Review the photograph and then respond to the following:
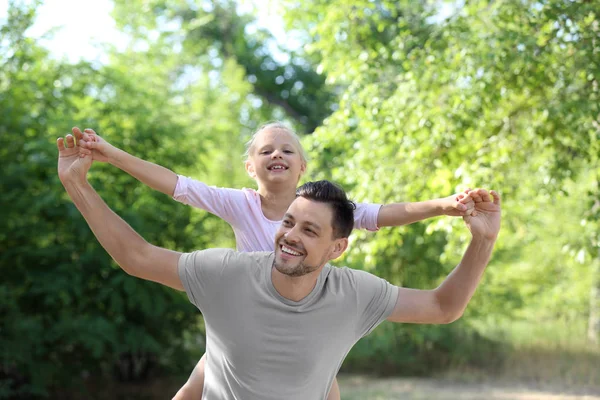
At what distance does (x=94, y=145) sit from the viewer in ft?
7.72

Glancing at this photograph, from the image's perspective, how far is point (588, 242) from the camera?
5980 mm

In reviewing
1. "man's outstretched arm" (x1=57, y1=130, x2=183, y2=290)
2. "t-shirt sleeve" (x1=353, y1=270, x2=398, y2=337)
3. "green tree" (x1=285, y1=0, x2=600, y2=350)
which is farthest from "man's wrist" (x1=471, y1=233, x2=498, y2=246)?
"green tree" (x1=285, y1=0, x2=600, y2=350)

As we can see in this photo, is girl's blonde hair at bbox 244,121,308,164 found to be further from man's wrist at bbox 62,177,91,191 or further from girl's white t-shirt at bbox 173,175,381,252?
man's wrist at bbox 62,177,91,191

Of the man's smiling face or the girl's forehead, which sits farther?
the girl's forehead

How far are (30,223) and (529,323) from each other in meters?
8.56

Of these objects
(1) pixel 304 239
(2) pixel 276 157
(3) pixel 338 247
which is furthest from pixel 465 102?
(1) pixel 304 239

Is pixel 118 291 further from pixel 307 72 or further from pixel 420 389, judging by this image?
pixel 307 72

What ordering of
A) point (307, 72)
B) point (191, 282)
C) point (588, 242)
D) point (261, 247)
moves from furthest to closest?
point (307, 72)
point (588, 242)
point (261, 247)
point (191, 282)

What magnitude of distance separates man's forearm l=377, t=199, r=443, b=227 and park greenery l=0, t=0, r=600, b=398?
336 cm

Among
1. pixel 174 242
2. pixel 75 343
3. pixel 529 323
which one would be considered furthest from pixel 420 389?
pixel 75 343

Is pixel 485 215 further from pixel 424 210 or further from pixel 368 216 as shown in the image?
pixel 368 216

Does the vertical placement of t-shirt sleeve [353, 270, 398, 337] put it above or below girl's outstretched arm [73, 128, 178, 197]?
below

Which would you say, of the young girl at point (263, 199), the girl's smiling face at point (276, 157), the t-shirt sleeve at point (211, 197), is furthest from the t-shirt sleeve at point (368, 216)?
the t-shirt sleeve at point (211, 197)

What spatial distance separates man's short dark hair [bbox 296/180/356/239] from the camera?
7.40 ft
